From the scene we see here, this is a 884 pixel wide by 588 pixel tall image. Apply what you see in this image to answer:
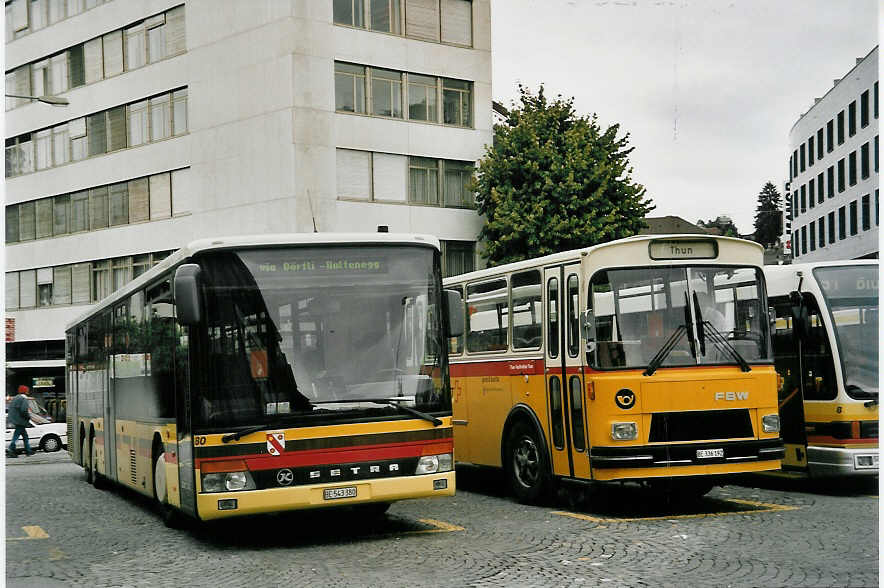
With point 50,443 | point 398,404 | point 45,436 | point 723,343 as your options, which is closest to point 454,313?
point 398,404

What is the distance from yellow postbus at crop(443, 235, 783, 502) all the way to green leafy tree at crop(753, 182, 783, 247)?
101374 millimetres

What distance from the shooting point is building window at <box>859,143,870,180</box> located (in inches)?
2029

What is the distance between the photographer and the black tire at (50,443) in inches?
1263

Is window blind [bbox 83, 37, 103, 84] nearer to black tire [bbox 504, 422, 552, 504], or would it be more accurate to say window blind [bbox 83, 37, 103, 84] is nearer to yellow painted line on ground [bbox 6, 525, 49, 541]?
yellow painted line on ground [bbox 6, 525, 49, 541]

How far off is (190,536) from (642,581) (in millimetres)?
5363

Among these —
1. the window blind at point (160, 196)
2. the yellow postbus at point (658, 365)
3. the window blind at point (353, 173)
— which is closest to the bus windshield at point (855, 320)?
the yellow postbus at point (658, 365)

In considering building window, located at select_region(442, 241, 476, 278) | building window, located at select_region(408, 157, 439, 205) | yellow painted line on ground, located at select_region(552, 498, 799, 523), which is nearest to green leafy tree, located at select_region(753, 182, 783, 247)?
building window, located at select_region(442, 241, 476, 278)

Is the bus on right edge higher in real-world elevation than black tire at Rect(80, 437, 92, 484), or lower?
higher

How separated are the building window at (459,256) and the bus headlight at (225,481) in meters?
28.7

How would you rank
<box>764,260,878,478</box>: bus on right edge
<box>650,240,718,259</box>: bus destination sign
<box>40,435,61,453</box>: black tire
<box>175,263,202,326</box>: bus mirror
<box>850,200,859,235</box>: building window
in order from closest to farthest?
1. <box>175,263,202,326</box>: bus mirror
2. <box>650,240,718,259</box>: bus destination sign
3. <box>764,260,878,478</box>: bus on right edge
4. <box>40,435,61,453</box>: black tire
5. <box>850,200,859,235</box>: building window

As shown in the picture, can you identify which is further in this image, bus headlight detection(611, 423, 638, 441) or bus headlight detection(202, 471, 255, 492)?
bus headlight detection(611, 423, 638, 441)

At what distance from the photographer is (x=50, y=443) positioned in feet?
106

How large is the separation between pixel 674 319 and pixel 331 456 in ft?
13.1

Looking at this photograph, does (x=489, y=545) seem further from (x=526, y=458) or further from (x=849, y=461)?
(x=849, y=461)
